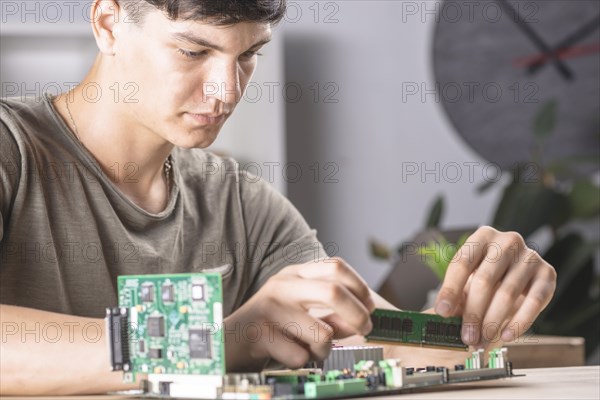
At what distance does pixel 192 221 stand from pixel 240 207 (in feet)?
0.39

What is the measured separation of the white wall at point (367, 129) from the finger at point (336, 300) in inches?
105

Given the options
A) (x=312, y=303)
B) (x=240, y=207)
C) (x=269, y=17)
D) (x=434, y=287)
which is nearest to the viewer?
(x=312, y=303)

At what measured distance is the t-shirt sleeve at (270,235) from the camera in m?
1.67

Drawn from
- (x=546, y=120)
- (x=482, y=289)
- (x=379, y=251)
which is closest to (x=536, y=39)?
(x=546, y=120)

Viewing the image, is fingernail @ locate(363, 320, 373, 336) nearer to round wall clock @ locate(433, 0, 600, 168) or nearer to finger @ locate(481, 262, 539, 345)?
finger @ locate(481, 262, 539, 345)

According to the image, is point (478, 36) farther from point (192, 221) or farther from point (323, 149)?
point (192, 221)

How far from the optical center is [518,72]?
12.2ft

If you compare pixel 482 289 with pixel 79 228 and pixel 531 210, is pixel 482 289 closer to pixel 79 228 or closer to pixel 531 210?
pixel 79 228

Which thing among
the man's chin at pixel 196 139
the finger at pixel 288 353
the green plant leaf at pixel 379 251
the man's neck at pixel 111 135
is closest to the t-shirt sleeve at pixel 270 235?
the man's neck at pixel 111 135

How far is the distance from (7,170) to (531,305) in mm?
707

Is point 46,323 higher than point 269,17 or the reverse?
the reverse

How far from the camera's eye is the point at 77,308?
140 centimetres

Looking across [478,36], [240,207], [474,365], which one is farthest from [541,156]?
[474,365]

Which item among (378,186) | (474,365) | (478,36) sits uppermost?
(478,36)
